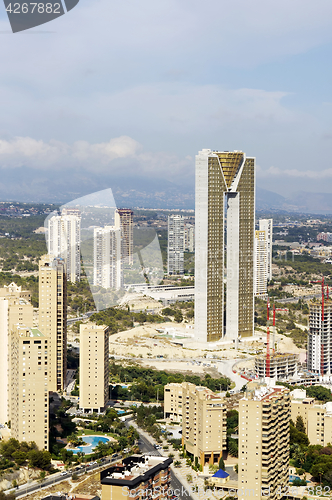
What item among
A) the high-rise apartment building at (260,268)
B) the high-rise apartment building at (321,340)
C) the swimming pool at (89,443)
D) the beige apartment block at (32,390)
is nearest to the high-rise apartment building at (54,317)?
the swimming pool at (89,443)

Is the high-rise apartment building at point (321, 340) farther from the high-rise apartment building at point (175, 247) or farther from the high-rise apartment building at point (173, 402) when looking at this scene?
the high-rise apartment building at point (175, 247)

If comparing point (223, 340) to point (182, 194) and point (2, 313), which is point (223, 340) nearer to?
point (2, 313)

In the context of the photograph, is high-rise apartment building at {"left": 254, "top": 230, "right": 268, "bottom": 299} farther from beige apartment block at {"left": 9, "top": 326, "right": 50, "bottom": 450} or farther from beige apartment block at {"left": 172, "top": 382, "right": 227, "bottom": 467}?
beige apartment block at {"left": 9, "top": 326, "right": 50, "bottom": 450}

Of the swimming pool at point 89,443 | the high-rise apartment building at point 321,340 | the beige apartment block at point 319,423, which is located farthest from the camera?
the high-rise apartment building at point 321,340

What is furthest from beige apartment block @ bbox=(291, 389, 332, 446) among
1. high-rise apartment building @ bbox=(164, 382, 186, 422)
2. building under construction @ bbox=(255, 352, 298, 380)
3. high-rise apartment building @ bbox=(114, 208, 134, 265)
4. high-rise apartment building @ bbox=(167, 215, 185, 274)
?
high-rise apartment building @ bbox=(167, 215, 185, 274)

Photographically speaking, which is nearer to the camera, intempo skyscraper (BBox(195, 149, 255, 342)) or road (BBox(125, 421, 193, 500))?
road (BBox(125, 421, 193, 500))
